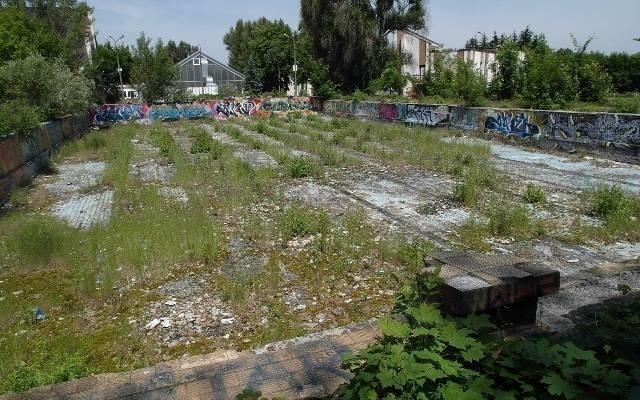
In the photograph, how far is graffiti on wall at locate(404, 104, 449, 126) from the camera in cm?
1998

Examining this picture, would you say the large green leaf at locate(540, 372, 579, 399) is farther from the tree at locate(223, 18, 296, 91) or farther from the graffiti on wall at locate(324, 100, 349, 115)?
the tree at locate(223, 18, 296, 91)

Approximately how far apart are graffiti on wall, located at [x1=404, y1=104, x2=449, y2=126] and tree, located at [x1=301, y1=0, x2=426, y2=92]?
Answer: 11.3 meters

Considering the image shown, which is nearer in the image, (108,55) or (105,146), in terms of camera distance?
(105,146)

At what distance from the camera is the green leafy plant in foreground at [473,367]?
2078mm

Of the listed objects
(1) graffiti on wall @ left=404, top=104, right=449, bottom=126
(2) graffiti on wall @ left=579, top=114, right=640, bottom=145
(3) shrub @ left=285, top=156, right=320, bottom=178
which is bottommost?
(3) shrub @ left=285, top=156, right=320, bottom=178

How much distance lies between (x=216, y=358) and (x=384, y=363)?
1591 mm

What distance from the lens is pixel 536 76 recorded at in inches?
680

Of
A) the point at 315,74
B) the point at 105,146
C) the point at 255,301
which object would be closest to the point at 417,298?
the point at 255,301

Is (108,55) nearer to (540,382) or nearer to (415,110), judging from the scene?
(415,110)

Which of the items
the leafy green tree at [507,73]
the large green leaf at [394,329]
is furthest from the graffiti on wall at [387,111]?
the large green leaf at [394,329]

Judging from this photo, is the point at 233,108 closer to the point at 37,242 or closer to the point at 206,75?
the point at 37,242

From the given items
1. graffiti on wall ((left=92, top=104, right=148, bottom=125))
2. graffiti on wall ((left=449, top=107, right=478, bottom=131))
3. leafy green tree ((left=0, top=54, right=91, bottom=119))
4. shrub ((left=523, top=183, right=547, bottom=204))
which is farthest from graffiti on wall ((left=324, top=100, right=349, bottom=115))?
shrub ((left=523, top=183, right=547, bottom=204))

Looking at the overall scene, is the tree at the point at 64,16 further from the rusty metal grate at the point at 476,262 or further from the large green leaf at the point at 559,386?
the large green leaf at the point at 559,386

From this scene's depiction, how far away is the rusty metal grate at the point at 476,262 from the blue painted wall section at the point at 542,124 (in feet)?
37.1
